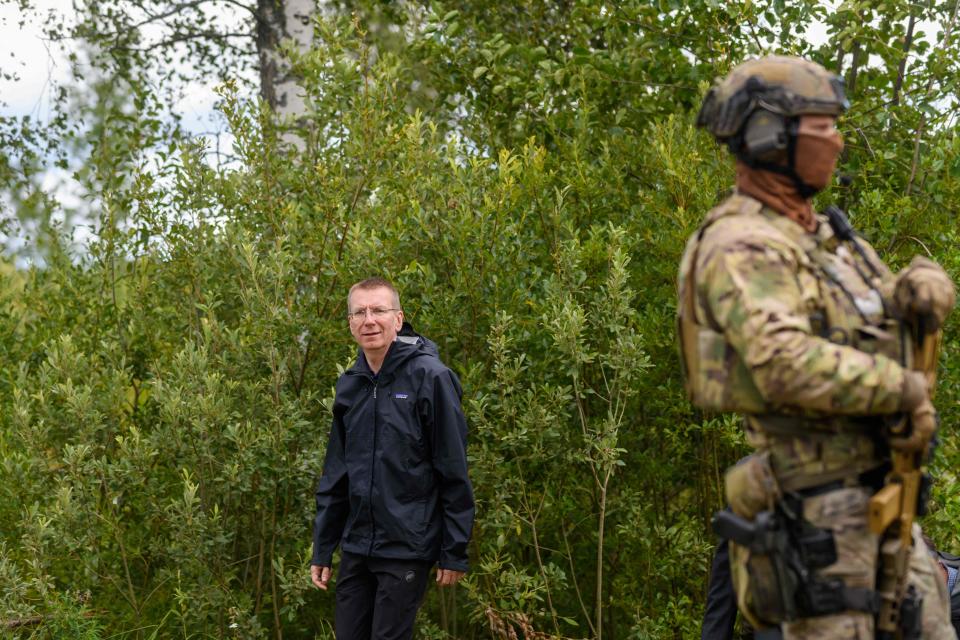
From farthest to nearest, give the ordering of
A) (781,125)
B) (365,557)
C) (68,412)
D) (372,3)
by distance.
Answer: (372,3) < (68,412) < (365,557) < (781,125)

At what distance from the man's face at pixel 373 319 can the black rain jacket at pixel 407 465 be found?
2.6 inches

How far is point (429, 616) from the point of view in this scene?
6.21 m

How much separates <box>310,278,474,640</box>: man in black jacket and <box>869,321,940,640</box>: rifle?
191cm

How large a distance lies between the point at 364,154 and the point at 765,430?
144 inches

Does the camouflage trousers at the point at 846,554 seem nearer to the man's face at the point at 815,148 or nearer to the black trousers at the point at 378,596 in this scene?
the man's face at the point at 815,148

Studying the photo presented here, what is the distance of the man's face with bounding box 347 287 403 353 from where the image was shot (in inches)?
186

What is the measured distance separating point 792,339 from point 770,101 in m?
0.64

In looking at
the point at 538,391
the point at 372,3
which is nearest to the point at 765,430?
the point at 538,391

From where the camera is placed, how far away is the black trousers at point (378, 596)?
15.1ft

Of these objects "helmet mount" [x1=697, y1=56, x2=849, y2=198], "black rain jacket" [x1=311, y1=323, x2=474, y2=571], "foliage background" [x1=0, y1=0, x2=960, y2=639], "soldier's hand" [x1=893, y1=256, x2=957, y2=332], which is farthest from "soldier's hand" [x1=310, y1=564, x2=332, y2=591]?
"soldier's hand" [x1=893, y1=256, x2=957, y2=332]

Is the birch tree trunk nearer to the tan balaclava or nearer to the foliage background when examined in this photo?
the foliage background

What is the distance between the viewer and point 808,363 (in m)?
2.84

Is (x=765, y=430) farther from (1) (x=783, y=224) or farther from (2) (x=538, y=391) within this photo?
(2) (x=538, y=391)

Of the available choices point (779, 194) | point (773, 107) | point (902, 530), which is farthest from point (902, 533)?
point (773, 107)
